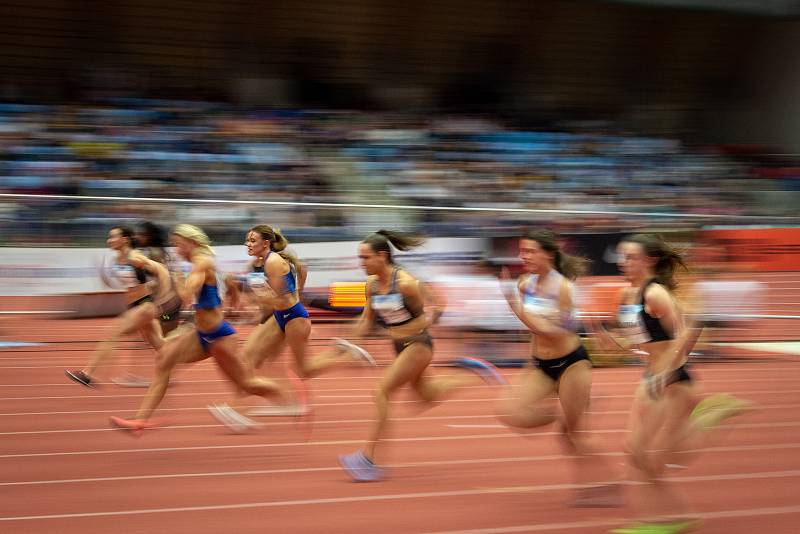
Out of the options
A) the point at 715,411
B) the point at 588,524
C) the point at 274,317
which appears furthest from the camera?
the point at 274,317

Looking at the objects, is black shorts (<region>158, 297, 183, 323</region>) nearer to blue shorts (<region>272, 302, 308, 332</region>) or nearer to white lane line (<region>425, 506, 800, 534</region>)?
blue shorts (<region>272, 302, 308, 332</region>)

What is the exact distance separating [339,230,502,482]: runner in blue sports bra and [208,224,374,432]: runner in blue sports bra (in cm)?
155

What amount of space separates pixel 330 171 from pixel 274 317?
10.1 metres

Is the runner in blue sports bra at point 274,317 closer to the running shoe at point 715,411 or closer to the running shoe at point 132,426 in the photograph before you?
the running shoe at point 132,426

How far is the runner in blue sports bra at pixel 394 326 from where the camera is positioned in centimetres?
696

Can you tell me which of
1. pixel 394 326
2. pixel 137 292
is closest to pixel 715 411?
pixel 394 326

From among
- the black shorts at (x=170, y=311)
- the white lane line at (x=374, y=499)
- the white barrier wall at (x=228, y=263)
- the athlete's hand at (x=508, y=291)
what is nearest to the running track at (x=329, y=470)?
the white lane line at (x=374, y=499)

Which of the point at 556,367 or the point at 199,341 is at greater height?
the point at 556,367

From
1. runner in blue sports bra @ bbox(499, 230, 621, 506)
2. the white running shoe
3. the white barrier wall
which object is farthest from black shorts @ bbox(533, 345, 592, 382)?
the white barrier wall

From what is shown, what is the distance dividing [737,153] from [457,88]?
772 centimetres

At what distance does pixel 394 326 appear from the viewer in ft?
23.4

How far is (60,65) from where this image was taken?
68.6 feet

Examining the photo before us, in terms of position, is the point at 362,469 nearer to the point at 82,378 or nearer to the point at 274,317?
the point at 274,317

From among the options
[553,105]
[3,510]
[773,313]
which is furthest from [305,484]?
[553,105]
